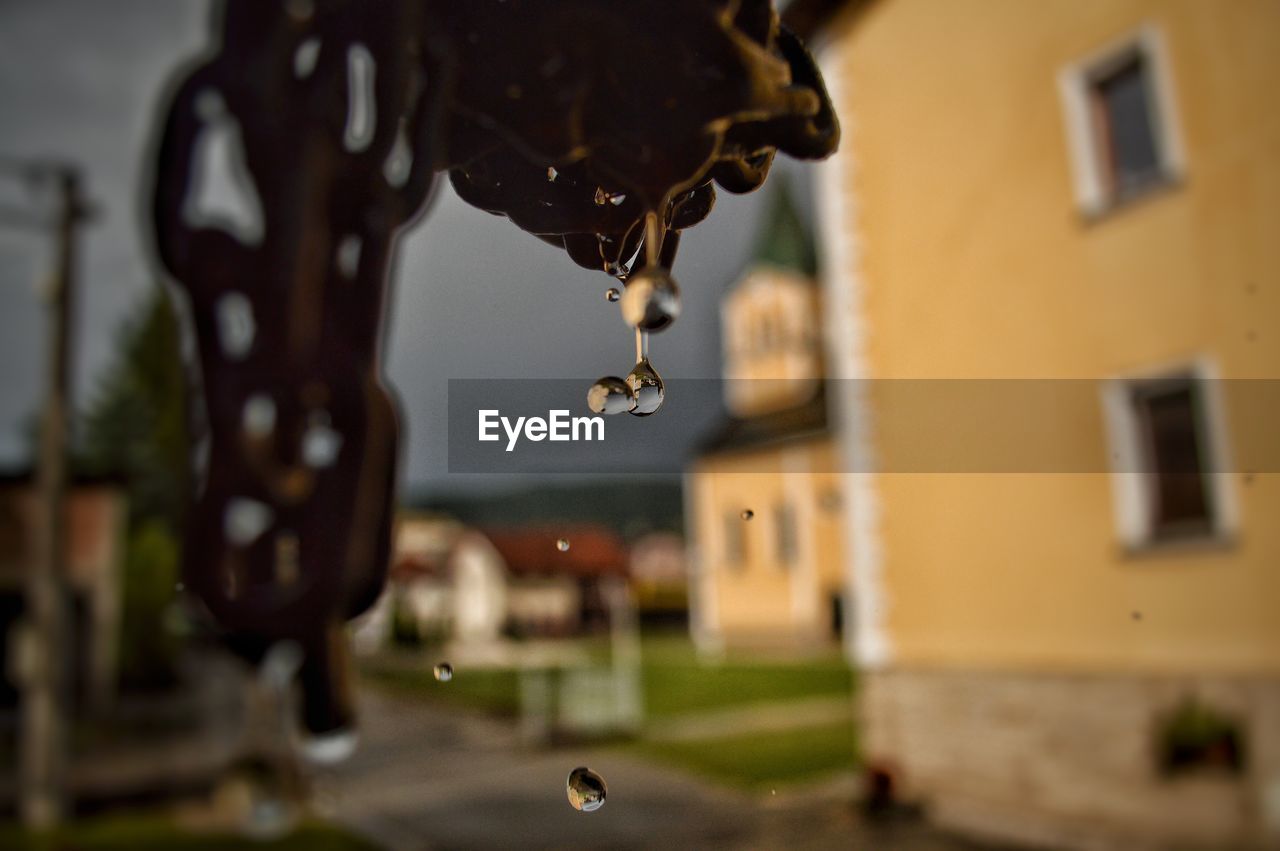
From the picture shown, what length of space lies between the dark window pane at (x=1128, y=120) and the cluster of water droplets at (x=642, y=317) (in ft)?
9.60

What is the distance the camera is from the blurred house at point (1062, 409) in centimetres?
67

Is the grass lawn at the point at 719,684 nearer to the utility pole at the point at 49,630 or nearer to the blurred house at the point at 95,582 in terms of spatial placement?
the utility pole at the point at 49,630

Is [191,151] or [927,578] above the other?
[191,151]

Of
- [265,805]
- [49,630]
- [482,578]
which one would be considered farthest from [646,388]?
[49,630]

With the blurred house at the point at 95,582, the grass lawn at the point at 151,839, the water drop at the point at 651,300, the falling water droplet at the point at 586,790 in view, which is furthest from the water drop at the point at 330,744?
the blurred house at the point at 95,582

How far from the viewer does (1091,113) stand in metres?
2.93

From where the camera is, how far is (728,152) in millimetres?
373

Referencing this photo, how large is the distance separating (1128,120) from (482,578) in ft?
8.31

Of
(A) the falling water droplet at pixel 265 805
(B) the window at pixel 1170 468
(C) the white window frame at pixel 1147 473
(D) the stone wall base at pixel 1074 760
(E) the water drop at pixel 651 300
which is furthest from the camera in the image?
(A) the falling water droplet at pixel 265 805

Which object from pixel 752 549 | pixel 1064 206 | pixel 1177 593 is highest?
pixel 1064 206

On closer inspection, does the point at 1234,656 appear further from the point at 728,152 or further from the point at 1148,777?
the point at 728,152

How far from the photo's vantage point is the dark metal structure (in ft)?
1.16

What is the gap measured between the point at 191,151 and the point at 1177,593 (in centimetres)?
188

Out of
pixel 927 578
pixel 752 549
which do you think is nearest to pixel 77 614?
pixel 927 578
